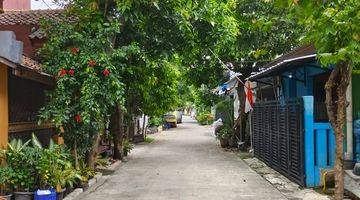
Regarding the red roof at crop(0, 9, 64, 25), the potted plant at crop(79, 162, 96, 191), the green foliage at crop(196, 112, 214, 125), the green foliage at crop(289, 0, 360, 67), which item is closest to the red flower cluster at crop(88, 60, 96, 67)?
the potted plant at crop(79, 162, 96, 191)

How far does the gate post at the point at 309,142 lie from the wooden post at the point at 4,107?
6234 millimetres

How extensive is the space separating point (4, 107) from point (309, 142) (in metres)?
6.41

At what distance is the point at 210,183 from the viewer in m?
12.8

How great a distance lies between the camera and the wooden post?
9695 mm

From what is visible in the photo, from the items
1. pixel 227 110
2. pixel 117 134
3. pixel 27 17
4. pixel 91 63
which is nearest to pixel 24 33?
pixel 27 17

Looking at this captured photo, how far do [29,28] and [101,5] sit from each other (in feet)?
9.30

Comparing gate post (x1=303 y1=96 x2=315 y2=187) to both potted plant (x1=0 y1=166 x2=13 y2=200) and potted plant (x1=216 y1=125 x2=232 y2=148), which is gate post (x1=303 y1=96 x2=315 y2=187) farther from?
potted plant (x1=216 y1=125 x2=232 y2=148)

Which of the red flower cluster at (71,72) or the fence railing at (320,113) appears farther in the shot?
the fence railing at (320,113)

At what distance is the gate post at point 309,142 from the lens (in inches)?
451

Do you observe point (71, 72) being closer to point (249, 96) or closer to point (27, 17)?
point (27, 17)

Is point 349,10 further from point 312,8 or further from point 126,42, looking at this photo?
point 126,42

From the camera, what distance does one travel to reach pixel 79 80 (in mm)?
11414

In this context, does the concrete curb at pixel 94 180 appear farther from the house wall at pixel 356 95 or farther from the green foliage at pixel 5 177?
the house wall at pixel 356 95

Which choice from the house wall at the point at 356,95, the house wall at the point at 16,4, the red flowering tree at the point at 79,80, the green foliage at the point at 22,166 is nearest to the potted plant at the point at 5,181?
the green foliage at the point at 22,166
